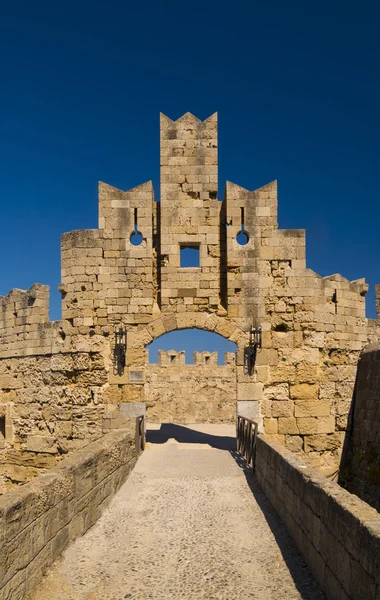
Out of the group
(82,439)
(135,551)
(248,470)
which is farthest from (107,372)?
(135,551)

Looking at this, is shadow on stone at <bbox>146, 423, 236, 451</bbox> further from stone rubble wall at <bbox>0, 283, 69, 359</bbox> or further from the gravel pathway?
the gravel pathway

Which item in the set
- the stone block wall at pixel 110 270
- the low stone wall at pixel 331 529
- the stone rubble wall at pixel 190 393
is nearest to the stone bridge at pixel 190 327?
the stone block wall at pixel 110 270

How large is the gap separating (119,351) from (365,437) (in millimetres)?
5504

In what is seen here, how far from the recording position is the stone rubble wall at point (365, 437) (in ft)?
32.6

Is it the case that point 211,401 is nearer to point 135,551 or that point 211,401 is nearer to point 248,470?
point 248,470

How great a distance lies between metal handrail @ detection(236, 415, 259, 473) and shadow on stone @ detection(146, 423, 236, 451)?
657 millimetres

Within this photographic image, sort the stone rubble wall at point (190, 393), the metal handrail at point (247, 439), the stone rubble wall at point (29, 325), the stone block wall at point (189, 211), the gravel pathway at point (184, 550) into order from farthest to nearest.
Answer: the stone rubble wall at point (190, 393) → the stone rubble wall at point (29, 325) → the stone block wall at point (189, 211) → the metal handrail at point (247, 439) → the gravel pathway at point (184, 550)

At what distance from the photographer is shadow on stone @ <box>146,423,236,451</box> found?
12.7 metres

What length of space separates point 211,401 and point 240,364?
33.6ft

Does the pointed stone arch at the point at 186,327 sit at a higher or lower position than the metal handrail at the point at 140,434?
higher

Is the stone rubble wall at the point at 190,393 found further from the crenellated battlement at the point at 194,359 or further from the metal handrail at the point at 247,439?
the metal handrail at the point at 247,439

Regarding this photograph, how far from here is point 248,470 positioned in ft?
30.6

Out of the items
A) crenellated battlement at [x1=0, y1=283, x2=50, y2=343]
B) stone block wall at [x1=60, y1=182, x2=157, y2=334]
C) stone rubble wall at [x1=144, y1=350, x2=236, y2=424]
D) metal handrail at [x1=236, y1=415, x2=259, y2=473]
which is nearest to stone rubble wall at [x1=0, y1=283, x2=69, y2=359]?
crenellated battlement at [x1=0, y1=283, x2=50, y2=343]

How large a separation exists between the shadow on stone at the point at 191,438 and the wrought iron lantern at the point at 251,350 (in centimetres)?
193
